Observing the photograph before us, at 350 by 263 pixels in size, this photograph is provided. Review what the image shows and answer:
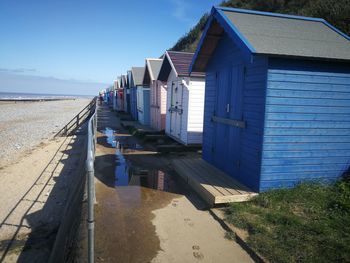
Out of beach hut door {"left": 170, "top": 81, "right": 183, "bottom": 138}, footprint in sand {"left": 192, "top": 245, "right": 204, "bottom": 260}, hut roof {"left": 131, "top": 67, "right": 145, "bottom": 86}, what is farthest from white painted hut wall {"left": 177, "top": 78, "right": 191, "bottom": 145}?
hut roof {"left": 131, "top": 67, "right": 145, "bottom": 86}

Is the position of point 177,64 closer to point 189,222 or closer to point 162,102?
point 162,102

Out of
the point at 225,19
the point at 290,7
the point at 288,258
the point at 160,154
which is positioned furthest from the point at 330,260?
the point at 290,7

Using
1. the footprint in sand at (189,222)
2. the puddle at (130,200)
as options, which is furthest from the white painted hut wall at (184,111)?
the footprint in sand at (189,222)

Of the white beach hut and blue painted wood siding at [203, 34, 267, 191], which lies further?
the white beach hut

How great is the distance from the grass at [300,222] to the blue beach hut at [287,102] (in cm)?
32

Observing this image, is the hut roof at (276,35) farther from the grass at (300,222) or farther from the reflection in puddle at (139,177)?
the reflection in puddle at (139,177)

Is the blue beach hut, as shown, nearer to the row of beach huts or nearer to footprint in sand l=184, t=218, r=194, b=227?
the row of beach huts

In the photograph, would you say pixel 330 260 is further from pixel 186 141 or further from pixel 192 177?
pixel 186 141

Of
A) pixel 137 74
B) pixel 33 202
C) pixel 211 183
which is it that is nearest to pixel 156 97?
pixel 137 74

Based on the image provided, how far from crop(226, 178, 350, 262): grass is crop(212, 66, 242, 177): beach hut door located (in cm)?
131

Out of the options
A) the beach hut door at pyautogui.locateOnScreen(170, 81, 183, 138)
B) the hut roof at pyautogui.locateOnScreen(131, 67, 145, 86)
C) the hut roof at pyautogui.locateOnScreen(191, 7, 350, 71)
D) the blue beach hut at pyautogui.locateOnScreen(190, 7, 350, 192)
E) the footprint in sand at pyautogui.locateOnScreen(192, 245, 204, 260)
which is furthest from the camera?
the hut roof at pyautogui.locateOnScreen(131, 67, 145, 86)

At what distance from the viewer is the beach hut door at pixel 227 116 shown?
6.16 meters

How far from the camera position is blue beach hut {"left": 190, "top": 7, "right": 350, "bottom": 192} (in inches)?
200

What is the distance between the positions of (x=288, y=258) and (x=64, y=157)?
10.2 metres
